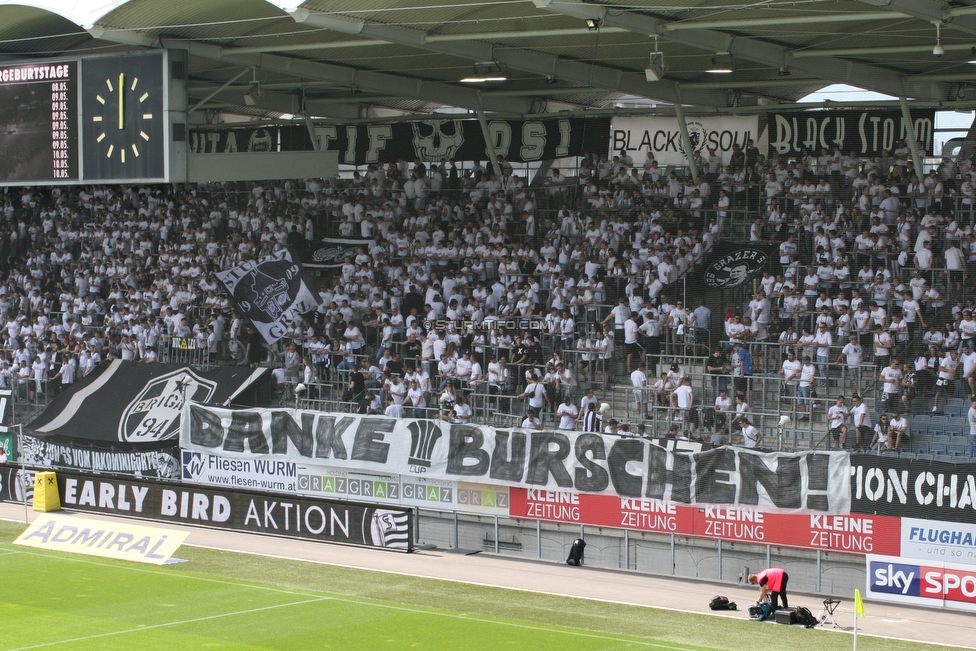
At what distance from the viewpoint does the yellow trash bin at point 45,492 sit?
2494cm

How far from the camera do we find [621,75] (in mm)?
27438

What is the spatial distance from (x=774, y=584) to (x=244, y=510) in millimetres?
10702

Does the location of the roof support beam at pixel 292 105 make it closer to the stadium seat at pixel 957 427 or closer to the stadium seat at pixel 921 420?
the stadium seat at pixel 921 420

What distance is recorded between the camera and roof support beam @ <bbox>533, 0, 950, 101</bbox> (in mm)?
19422

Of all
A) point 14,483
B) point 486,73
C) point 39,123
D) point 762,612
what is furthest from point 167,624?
point 486,73

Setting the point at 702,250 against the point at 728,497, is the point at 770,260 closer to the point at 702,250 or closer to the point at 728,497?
the point at 702,250

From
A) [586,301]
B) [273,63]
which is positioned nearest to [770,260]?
[586,301]

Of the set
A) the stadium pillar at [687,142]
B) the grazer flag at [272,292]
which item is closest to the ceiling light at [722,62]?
the stadium pillar at [687,142]

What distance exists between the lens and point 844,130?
29.0 meters

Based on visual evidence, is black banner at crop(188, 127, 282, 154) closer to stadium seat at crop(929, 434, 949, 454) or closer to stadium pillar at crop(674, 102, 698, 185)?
stadium pillar at crop(674, 102, 698, 185)

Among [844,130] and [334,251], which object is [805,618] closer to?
[844,130]

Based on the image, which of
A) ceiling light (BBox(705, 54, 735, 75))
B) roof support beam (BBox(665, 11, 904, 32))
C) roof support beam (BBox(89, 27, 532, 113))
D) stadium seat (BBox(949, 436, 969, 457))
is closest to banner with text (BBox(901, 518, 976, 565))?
stadium seat (BBox(949, 436, 969, 457))

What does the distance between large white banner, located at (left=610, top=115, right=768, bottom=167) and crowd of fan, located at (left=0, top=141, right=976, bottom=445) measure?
688 mm

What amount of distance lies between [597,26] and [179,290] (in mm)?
15793
